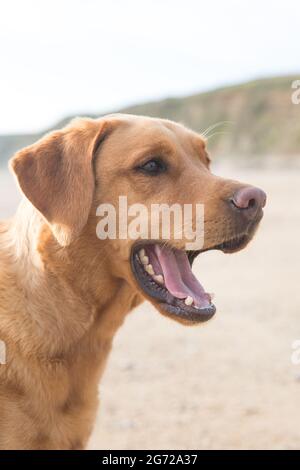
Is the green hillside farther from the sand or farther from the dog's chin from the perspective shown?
the dog's chin

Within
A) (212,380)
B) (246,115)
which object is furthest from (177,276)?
(246,115)

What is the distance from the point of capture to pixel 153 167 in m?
3.53

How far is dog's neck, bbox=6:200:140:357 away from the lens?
10.9 ft

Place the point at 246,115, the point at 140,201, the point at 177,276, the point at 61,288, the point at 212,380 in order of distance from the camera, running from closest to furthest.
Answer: the point at 61,288
the point at 140,201
the point at 177,276
the point at 212,380
the point at 246,115

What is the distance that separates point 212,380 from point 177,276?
2762 millimetres

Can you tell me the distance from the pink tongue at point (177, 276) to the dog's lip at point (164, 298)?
4 centimetres

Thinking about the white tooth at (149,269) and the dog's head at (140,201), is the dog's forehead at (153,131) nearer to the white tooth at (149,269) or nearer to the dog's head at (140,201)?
the dog's head at (140,201)

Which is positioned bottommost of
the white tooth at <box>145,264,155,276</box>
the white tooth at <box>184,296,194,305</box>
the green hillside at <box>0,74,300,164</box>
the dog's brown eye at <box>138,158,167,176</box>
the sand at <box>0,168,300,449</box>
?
the green hillside at <box>0,74,300,164</box>

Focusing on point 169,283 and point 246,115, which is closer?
point 169,283

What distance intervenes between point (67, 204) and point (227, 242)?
2.71 feet

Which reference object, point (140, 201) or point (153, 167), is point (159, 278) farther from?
point (153, 167)

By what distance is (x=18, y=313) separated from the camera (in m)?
3.34

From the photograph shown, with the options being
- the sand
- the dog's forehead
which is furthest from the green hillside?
the dog's forehead

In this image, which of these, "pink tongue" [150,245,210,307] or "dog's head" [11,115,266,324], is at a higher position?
"dog's head" [11,115,266,324]
